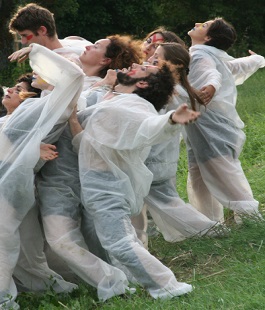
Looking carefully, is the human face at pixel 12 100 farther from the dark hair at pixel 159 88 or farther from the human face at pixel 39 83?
the dark hair at pixel 159 88

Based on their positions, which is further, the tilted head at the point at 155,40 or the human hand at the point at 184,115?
the tilted head at the point at 155,40

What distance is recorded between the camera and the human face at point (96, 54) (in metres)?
7.57

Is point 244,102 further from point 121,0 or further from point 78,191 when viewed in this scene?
point 121,0

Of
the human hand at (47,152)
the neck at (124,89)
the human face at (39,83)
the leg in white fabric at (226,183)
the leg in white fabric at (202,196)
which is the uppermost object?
Result: the neck at (124,89)

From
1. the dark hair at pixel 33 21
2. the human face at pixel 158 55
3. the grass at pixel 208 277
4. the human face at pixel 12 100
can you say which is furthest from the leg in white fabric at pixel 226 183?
the human face at pixel 12 100

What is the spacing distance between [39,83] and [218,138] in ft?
6.71

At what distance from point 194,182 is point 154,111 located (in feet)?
7.87

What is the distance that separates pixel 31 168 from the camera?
6348mm

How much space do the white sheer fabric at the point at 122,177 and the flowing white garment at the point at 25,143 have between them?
238 millimetres

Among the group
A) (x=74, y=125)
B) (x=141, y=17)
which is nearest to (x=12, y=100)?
(x=74, y=125)

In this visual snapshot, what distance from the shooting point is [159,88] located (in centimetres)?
648

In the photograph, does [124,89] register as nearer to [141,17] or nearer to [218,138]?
[218,138]

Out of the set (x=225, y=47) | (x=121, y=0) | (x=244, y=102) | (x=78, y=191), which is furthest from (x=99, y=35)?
(x=78, y=191)

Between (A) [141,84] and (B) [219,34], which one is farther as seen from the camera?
(B) [219,34]
